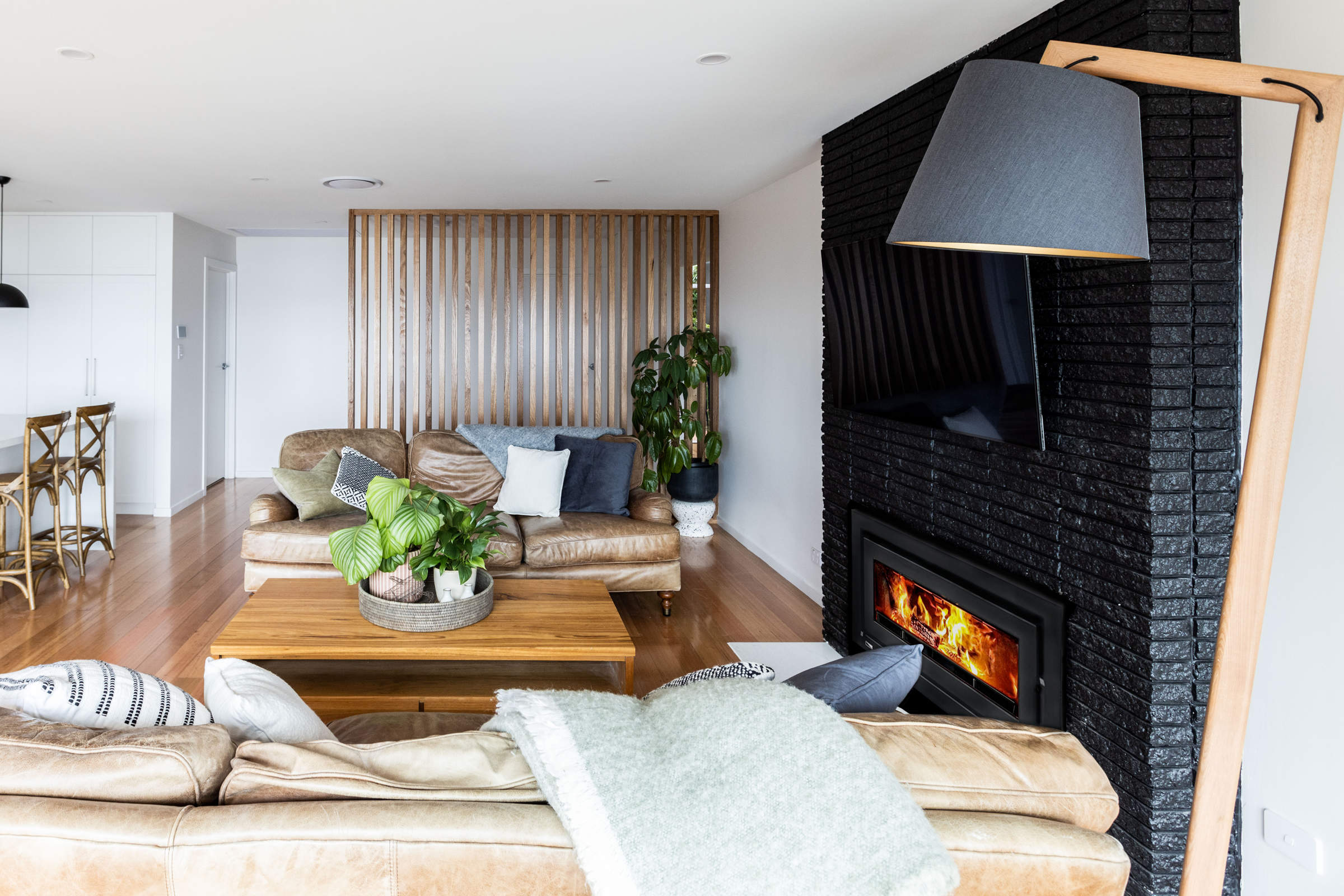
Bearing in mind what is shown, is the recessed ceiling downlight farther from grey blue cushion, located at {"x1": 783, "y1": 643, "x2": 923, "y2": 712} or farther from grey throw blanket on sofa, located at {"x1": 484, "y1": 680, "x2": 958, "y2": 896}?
grey throw blanket on sofa, located at {"x1": 484, "y1": 680, "x2": 958, "y2": 896}

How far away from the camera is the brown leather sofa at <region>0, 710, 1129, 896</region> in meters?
1.00

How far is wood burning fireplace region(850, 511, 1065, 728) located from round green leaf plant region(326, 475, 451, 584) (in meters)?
1.67

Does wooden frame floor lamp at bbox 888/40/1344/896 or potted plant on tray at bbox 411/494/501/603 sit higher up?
wooden frame floor lamp at bbox 888/40/1344/896

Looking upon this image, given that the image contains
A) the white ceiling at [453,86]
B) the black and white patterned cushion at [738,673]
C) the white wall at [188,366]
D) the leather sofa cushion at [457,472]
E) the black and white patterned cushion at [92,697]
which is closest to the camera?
the black and white patterned cushion at [92,697]

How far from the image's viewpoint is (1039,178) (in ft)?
3.36

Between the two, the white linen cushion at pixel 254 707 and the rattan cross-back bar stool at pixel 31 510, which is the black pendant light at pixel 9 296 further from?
the white linen cushion at pixel 254 707

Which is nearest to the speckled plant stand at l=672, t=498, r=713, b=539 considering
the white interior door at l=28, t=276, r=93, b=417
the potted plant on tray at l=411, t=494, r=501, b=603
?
the potted plant on tray at l=411, t=494, r=501, b=603

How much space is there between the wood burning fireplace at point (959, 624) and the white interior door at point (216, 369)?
245 inches

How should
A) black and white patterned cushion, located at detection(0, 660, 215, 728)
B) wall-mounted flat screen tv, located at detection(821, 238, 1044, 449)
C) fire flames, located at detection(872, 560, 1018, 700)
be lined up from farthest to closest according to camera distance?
fire flames, located at detection(872, 560, 1018, 700), wall-mounted flat screen tv, located at detection(821, 238, 1044, 449), black and white patterned cushion, located at detection(0, 660, 215, 728)

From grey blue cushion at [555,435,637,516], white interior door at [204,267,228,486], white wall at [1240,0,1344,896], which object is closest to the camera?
white wall at [1240,0,1344,896]

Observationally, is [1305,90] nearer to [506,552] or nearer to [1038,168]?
[1038,168]

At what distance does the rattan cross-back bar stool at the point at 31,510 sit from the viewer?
433cm

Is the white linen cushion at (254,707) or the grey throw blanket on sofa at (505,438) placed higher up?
the grey throw blanket on sofa at (505,438)

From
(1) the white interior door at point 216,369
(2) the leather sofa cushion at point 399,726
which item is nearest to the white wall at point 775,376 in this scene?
(2) the leather sofa cushion at point 399,726
